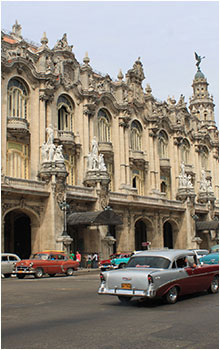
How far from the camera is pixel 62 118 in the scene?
142 feet

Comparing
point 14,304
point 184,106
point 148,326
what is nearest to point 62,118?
point 184,106

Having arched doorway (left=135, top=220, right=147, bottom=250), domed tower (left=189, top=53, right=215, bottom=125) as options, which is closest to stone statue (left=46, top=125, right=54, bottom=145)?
arched doorway (left=135, top=220, right=147, bottom=250)

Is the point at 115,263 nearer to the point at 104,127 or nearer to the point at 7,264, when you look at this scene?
the point at 7,264

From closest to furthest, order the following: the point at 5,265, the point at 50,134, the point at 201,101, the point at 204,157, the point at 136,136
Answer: the point at 5,265
the point at 50,134
the point at 136,136
the point at 204,157
the point at 201,101

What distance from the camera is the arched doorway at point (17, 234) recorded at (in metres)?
38.4

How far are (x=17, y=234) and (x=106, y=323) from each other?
3168 cm

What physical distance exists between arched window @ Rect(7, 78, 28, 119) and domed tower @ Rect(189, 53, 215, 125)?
3643 cm

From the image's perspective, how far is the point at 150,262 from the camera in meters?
14.0

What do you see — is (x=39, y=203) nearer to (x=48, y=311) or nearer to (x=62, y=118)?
(x=62, y=118)

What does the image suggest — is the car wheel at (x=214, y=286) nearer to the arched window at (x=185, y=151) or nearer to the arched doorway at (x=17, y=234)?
the arched doorway at (x=17, y=234)

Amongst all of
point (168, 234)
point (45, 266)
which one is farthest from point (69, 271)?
point (168, 234)

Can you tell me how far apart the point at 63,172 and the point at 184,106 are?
29832 mm

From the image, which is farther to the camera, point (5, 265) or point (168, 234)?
point (168, 234)

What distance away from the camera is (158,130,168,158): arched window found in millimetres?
55219
